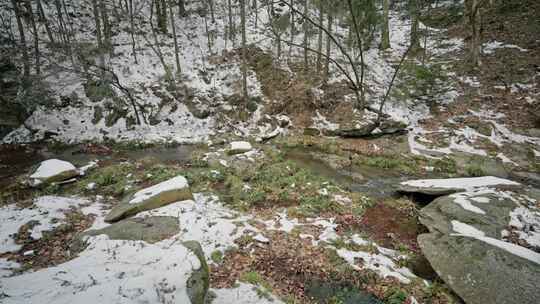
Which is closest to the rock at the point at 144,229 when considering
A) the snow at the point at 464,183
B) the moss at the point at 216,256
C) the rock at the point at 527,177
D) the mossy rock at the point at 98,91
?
the moss at the point at 216,256

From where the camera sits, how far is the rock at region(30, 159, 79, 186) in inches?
307

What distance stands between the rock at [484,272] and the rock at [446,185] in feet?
8.80

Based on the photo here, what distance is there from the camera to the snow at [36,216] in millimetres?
5059

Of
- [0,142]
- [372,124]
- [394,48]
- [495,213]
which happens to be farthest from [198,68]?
[495,213]

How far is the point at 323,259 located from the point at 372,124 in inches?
363

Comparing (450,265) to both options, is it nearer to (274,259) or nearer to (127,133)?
(274,259)

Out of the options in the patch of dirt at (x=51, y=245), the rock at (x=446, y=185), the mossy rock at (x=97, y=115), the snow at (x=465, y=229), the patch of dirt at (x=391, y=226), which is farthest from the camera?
the mossy rock at (x=97, y=115)

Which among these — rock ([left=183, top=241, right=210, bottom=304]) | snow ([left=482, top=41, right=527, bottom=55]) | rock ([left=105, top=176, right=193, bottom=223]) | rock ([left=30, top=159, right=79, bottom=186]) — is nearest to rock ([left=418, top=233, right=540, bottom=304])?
rock ([left=183, top=241, right=210, bottom=304])

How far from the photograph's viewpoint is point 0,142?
11.0 m

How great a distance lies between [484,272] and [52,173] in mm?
10949

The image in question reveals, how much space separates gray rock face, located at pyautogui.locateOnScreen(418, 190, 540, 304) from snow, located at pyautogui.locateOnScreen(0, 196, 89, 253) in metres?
7.71

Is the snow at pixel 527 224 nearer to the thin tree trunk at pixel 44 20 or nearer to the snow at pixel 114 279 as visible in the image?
the snow at pixel 114 279

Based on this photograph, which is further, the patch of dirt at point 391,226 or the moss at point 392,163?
the moss at point 392,163

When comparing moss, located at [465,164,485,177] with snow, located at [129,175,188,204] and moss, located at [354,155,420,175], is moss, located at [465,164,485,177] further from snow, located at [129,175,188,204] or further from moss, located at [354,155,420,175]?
snow, located at [129,175,188,204]
